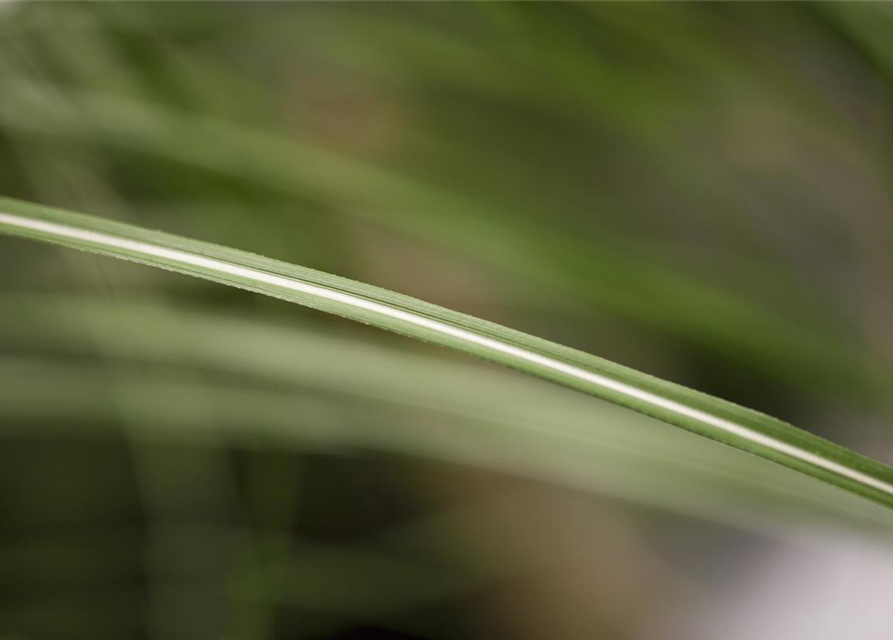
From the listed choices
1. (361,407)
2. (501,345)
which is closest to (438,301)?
(361,407)

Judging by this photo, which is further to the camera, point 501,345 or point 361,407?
point 361,407

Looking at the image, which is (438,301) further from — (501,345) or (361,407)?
(501,345)

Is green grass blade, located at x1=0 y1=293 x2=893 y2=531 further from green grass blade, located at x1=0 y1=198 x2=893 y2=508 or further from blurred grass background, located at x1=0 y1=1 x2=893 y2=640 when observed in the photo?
green grass blade, located at x1=0 y1=198 x2=893 y2=508

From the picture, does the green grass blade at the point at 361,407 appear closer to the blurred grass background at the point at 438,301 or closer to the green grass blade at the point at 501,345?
the blurred grass background at the point at 438,301

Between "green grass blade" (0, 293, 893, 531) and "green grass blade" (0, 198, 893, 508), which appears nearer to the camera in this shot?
"green grass blade" (0, 198, 893, 508)

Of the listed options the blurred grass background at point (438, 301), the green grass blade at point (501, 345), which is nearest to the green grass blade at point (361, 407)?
the blurred grass background at point (438, 301)

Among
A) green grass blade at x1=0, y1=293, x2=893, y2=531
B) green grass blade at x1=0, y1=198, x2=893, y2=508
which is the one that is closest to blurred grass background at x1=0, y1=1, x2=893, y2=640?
green grass blade at x1=0, y1=293, x2=893, y2=531

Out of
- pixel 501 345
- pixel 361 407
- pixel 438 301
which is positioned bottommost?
pixel 501 345
